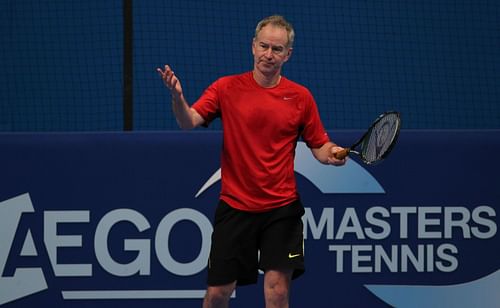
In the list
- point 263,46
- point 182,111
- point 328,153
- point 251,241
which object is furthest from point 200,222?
point 263,46

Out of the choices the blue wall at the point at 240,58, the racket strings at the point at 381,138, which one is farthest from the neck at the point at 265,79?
the blue wall at the point at 240,58

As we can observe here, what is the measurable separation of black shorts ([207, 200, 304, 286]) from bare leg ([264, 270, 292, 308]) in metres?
0.04

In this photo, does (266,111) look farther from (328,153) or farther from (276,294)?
(276,294)

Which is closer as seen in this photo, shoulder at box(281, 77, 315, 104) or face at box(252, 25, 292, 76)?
face at box(252, 25, 292, 76)

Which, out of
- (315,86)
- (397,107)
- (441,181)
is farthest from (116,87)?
(441,181)

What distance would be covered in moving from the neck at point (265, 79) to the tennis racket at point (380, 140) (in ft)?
1.62

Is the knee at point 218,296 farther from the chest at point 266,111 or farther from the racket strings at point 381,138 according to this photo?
the racket strings at point 381,138

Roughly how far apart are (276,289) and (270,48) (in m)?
1.22

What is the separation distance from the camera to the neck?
5.71 metres

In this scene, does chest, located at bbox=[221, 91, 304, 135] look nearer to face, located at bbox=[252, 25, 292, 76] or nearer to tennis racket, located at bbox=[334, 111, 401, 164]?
face, located at bbox=[252, 25, 292, 76]

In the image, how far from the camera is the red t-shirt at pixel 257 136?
563 centimetres

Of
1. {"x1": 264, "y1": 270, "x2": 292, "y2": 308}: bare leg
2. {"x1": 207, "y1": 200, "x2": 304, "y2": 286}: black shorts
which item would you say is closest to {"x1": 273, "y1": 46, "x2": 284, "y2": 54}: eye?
{"x1": 207, "y1": 200, "x2": 304, "y2": 286}: black shorts

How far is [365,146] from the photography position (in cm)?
584

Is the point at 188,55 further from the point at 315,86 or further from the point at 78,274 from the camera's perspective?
→ the point at 78,274
